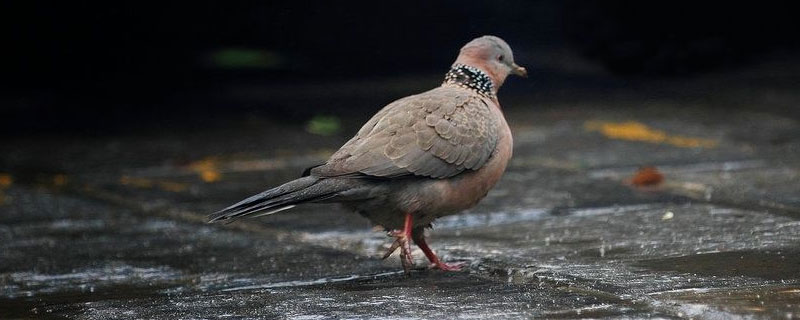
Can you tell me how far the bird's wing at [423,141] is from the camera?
480 cm

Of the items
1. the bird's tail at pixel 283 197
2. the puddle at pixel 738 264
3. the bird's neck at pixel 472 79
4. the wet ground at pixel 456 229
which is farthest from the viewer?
the bird's neck at pixel 472 79

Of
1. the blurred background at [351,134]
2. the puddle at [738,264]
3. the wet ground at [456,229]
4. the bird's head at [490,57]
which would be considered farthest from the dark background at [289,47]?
the puddle at [738,264]

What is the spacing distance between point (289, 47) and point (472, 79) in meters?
4.95

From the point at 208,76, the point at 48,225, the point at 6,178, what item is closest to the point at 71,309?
the point at 48,225

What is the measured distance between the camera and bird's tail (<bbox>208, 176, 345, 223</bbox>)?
457 cm

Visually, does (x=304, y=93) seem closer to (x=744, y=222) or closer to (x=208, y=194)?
(x=208, y=194)

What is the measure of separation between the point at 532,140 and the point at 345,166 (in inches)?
162

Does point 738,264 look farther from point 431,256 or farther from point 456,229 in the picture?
point 456,229

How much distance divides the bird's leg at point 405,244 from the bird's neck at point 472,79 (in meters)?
0.85

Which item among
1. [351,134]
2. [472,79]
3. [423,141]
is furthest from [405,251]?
[351,134]

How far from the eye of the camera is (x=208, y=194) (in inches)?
279

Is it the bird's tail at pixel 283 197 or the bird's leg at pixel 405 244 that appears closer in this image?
the bird's tail at pixel 283 197

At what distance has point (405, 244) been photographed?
15.8 feet

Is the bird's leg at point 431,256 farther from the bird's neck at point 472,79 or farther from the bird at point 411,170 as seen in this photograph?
the bird's neck at point 472,79
